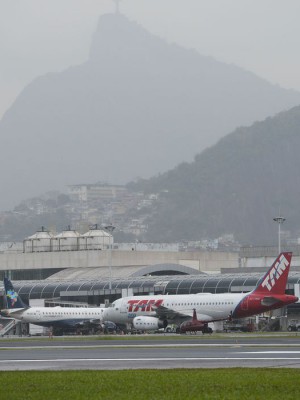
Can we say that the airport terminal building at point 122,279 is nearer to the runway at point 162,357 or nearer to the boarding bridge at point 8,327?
the boarding bridge at point 8,327

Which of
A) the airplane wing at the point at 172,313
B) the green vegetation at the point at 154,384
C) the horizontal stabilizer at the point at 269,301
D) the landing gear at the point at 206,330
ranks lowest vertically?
the landing gear at the point at 206,330

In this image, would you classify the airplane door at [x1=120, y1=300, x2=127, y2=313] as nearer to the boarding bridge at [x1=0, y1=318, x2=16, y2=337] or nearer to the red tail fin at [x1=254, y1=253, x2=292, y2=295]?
the boarding bridge at [x1=0, y1=318, x2=16, y2=337]

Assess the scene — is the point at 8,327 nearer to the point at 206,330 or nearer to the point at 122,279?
the point at 122,279

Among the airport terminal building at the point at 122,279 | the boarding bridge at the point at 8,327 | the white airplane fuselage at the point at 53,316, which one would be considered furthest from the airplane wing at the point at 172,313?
the boarding bridge at the point at 8,327

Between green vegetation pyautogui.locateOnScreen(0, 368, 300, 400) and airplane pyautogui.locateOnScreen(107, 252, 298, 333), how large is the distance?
65312mm

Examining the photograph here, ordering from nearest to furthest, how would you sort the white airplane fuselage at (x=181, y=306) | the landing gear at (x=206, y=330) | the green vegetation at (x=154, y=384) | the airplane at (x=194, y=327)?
the green vegetation at (x=154, y=384) → the airplane at (x=194, y=327) → the landing gear at (x=206, y=330) → the white airplane fuselage at (x=181, y=306)

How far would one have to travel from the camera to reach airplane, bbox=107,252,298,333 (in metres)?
114

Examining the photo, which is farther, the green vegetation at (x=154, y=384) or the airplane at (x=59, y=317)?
the airplane at (x=59, y=317)

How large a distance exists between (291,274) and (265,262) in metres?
45.9

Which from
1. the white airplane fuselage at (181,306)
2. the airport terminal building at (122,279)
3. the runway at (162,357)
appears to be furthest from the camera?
the airport terminal building at (122,279)

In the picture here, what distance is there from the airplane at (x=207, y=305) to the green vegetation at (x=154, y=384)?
65312mm

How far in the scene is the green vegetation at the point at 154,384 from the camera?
3850 centimetres

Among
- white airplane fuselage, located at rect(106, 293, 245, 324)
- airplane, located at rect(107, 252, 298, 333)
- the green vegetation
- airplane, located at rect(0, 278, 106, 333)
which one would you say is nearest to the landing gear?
airplane, located at rect(107, 252, 298, 333)

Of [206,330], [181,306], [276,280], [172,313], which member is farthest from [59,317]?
[276,280]
